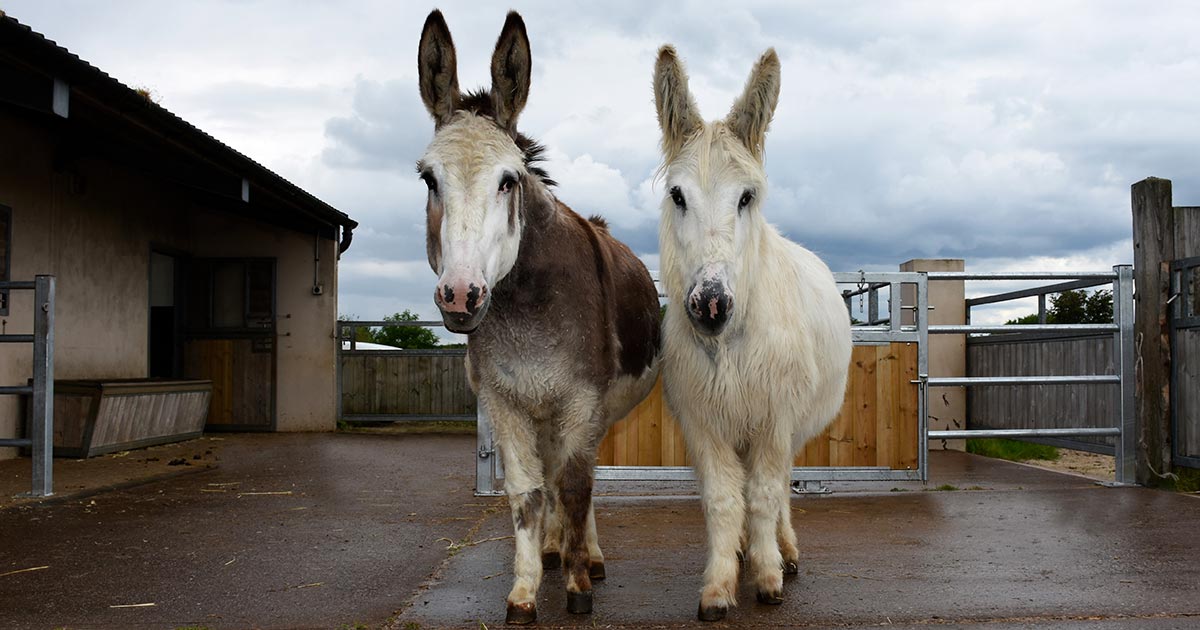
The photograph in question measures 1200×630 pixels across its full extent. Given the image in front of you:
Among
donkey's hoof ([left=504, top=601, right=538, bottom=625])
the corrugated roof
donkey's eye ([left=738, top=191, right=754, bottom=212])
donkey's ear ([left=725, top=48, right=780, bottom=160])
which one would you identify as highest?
the corrugated roof

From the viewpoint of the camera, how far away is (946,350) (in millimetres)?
11562

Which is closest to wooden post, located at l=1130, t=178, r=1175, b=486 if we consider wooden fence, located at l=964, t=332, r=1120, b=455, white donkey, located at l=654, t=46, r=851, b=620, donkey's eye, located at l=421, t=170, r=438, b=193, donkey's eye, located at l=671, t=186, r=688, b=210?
wooden fence, located at l=964, t=332, r=1120, b=455

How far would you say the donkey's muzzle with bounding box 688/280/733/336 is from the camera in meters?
3.29

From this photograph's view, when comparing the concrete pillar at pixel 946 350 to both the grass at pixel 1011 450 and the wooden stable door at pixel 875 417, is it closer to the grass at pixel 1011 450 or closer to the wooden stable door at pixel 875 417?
the grass at pixel 1011 450

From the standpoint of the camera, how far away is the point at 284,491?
7586 mm

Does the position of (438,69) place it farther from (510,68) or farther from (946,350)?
(946,350)

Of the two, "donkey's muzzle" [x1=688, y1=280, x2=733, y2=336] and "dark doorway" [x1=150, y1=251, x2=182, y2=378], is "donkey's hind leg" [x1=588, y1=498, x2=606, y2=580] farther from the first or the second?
"dark doorway" [x1=150, y1=251, x2=182, y2=378]

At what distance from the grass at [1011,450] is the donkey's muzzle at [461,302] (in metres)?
9.05

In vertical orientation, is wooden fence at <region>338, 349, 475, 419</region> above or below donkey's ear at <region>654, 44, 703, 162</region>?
below

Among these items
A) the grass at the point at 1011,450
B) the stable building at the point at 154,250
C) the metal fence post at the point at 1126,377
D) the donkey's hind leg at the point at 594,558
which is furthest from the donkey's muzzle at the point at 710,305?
the grass at the point at 1011,450

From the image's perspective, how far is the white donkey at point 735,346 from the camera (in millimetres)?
3615

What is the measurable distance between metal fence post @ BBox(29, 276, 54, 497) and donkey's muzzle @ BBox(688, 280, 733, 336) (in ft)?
19.2

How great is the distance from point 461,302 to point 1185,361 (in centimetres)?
682

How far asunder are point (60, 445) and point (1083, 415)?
10.6m
